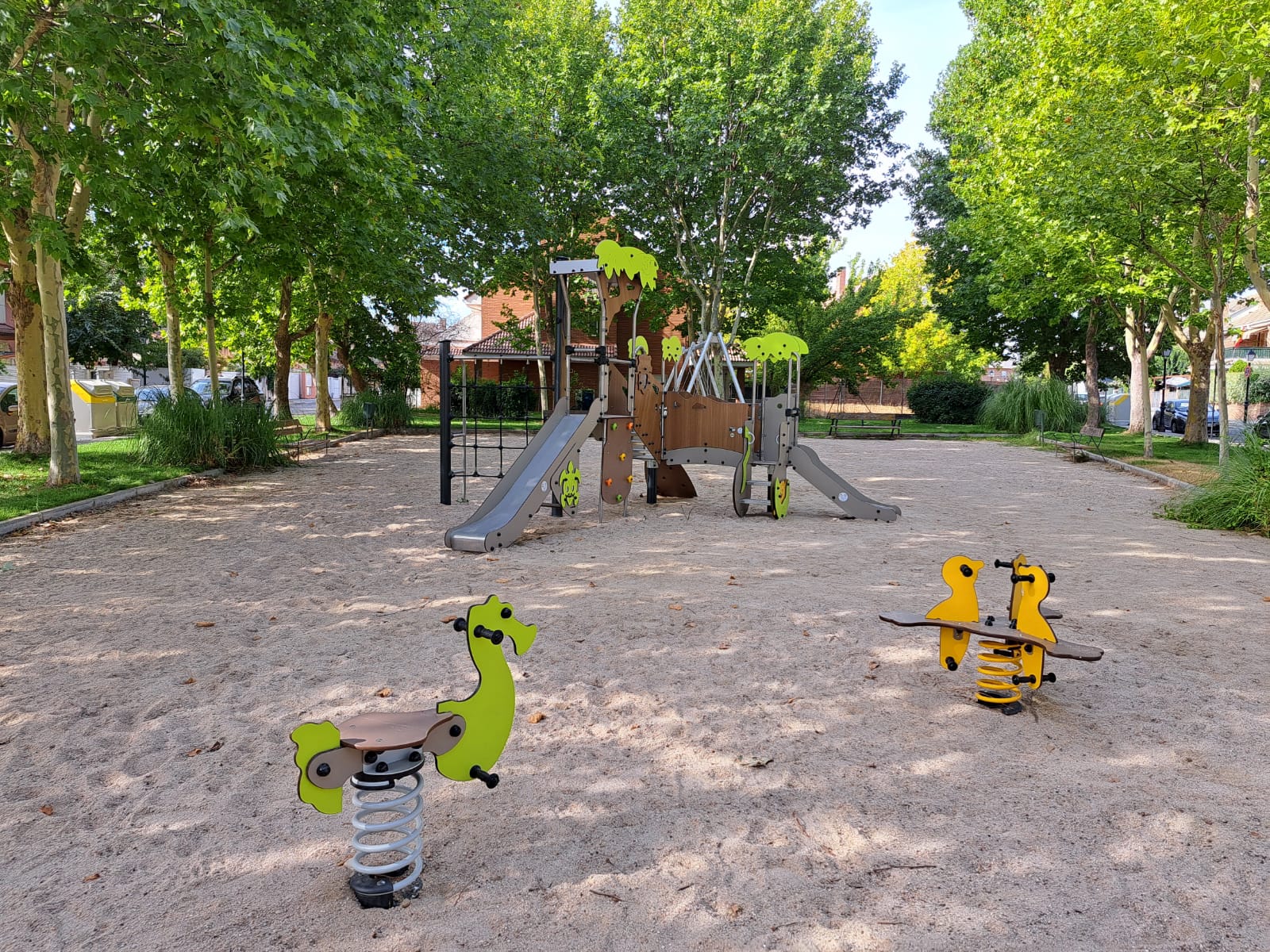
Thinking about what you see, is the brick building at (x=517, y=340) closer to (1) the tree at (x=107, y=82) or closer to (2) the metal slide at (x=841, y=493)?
(1) the tree at (x=107, y=82)

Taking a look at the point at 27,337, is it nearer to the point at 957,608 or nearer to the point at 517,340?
the point at 957,608

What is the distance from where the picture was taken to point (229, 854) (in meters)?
2.96

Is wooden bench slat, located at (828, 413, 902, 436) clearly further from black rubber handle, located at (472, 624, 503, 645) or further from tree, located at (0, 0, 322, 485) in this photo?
black rubber handle, located at (472, 624, 503, 645)

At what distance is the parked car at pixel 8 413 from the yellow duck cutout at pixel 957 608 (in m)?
18.9

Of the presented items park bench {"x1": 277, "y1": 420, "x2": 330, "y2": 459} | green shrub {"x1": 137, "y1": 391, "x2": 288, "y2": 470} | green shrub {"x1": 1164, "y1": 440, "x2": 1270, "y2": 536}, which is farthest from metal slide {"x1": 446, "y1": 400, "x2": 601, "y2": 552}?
park bench {"x1": 277, "y1": 420, "x2": 330, "y2": 459}

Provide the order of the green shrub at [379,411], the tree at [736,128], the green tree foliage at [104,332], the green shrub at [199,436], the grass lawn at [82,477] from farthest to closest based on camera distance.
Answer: the green tree foliage at [104,332]
the green shrub at [379,411]
the tree at [736,128]
the green shrub at [199,436]
the grass lawn at [82,477]

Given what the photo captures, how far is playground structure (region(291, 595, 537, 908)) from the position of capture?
8.25ft

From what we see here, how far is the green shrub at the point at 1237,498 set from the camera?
31.5 feet

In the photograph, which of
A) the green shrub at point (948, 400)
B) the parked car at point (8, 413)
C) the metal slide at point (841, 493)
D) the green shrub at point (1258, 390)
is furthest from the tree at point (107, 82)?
the green shrub at point (1258, 390)

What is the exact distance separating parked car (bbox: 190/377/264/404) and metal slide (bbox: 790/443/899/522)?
10407 mm

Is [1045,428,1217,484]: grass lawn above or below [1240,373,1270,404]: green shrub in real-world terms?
below

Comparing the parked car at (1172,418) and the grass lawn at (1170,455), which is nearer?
the grass lawn at (1170,455)

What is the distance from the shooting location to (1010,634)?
4.16 meters

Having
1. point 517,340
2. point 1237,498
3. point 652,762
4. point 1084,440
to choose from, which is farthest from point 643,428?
point 517,340
